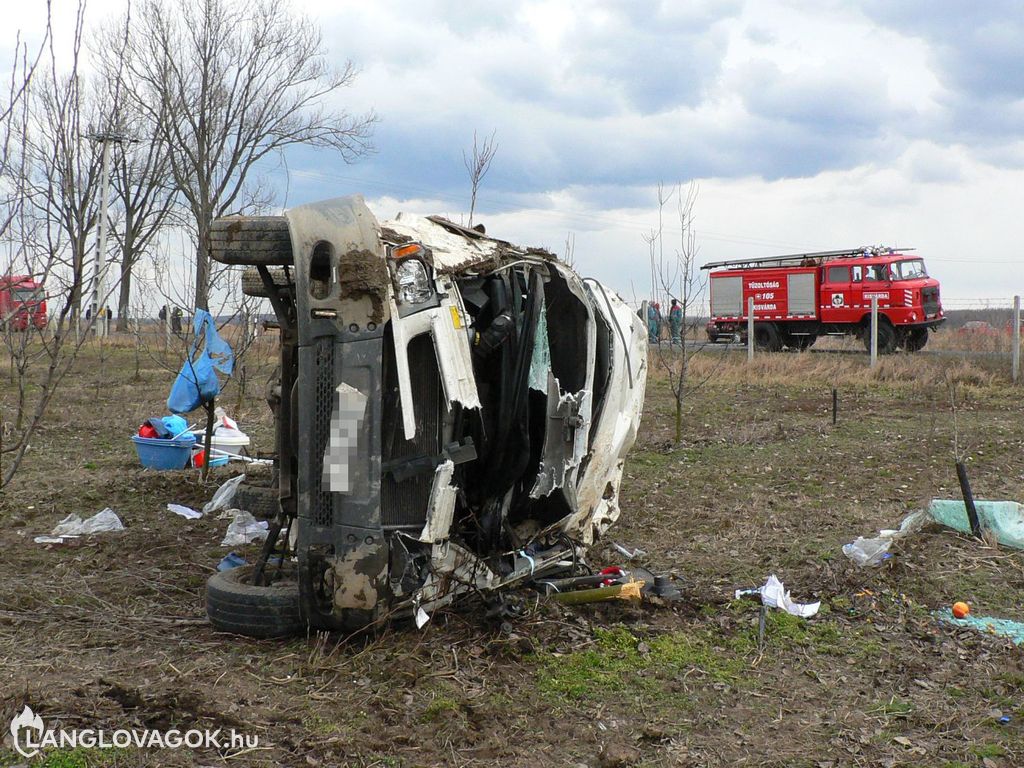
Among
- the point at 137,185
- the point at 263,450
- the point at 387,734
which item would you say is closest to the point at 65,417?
the point at 263,450

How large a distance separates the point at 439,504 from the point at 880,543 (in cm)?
345

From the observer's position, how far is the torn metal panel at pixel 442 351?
Result: 13.1 ft

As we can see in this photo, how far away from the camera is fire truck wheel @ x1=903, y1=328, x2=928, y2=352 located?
81.9 feet

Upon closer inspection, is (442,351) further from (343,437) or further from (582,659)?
(582,659)

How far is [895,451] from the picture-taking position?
1017 centimetres

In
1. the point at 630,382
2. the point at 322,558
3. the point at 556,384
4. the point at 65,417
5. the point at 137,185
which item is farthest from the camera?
the point at 137,185

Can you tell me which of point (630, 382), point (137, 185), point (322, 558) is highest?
point (137, 185)

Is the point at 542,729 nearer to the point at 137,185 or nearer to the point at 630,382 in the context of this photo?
the point at 630,382

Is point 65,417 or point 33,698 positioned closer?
point 33,698

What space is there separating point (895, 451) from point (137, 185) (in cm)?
3698

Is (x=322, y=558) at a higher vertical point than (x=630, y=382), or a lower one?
lower

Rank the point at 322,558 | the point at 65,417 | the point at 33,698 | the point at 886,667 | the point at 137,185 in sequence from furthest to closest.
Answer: the point at 137,185 < the point at 65,417 < the point at 886,667 < the point at 322,558 < the point at 33,698

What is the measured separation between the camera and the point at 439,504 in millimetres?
4129

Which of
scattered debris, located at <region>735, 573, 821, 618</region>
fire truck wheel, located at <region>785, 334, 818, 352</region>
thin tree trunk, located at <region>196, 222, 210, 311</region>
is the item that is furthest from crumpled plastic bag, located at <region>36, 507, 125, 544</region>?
fire truck wheel, located at <region>785, 334, 818, 352</region>
